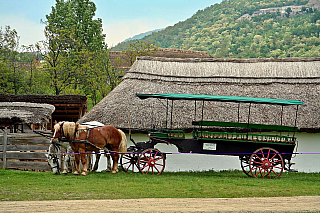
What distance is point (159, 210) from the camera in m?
7.55

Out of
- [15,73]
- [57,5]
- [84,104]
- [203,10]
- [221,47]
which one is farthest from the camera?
[203,10]

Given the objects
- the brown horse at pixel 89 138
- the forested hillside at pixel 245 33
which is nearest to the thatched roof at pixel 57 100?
the brown horse at pixel 89 138

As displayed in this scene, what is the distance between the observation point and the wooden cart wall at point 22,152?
40.5 feet

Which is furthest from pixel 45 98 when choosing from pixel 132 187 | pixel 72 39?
pixel 72 39

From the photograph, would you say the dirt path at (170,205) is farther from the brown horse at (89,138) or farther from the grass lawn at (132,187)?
the brown horse at (89,138)

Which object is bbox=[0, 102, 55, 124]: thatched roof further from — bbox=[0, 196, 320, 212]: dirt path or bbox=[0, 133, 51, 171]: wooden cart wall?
bbox=[0, 196, 320, 212]: dirt path

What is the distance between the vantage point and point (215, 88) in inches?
666

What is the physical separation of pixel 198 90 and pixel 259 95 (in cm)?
262

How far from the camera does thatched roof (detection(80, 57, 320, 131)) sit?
14.8 metres

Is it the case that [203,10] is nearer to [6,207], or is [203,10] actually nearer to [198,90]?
[198,90]

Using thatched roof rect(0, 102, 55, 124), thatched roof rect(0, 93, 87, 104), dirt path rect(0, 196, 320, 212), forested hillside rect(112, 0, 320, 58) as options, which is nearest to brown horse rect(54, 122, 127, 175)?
thatched roof rect(0, 102, 55, 124)

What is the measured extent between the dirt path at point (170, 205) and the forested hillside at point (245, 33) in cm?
4737

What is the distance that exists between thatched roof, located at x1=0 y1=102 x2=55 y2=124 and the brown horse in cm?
268

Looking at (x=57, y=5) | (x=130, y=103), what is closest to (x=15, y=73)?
(x=57, y=5)
